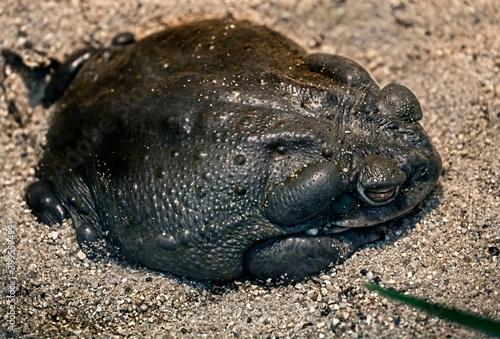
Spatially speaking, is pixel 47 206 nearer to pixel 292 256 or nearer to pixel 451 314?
pixel 292 256

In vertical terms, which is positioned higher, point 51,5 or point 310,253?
point 51,5

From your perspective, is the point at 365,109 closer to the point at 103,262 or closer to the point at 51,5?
the point at 103,262

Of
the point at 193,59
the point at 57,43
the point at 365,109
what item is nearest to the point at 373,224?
the point at 365,109

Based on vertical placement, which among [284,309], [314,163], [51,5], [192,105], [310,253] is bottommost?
[284,309]

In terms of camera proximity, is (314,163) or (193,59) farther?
(193,59)

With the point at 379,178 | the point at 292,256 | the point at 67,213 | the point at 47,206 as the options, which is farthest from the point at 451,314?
the point at 47,206

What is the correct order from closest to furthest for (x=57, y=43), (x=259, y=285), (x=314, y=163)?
(x=314, y=163)
(x=259, y=285)
(x=57, y=43)

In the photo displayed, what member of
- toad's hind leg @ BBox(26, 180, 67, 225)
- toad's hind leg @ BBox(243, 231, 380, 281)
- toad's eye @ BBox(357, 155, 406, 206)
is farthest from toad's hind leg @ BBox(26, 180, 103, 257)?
toad's eye @ BBox(357, 155, 406, 206)
